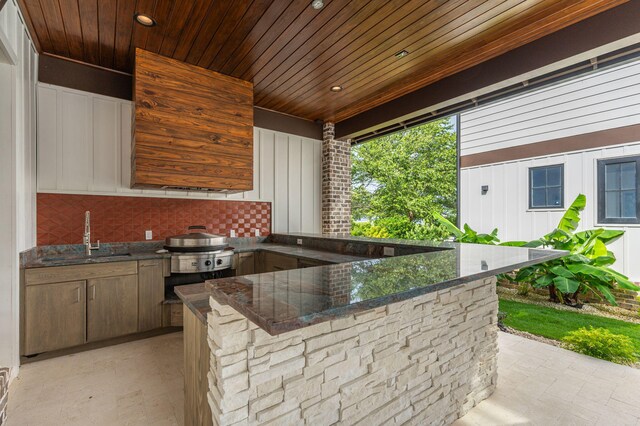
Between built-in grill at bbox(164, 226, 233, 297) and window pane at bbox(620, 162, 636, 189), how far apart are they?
233 inches

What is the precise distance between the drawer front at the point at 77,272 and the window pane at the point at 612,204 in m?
6.75

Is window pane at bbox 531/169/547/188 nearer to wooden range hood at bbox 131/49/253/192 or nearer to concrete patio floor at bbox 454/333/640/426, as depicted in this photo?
concrete patio floor at bbox 454/333/640/426

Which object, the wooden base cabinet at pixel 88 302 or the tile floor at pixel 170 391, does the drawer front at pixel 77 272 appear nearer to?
the wooden base cabinet at pixel 88 302

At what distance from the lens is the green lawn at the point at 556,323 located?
3.36 metres

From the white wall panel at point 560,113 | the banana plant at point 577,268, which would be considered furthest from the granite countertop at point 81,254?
the banana plant at point 577,268

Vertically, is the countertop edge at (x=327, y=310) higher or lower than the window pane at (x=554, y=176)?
lower

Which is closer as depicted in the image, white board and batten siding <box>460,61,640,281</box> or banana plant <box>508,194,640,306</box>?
banana plant <box>508,194,640,306</box>

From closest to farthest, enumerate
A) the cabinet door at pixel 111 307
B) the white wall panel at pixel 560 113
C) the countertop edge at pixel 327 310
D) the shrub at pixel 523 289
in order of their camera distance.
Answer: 1. the countertop edge at pixel 327 310
2. the cabinet door at pixel 111 307
3. the white wall panel at pixel 560 113
4. the shrub at pixel 523 289

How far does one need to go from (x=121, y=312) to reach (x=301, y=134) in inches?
147

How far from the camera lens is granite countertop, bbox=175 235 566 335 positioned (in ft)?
2.78

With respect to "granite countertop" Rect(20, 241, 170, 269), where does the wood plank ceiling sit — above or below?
above

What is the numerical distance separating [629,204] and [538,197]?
1270 mm

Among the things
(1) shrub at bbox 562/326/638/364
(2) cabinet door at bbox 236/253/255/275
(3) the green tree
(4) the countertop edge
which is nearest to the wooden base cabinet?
(2) cabinet door at bbox 236/253/255/275

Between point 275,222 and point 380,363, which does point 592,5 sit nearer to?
point 380,363
